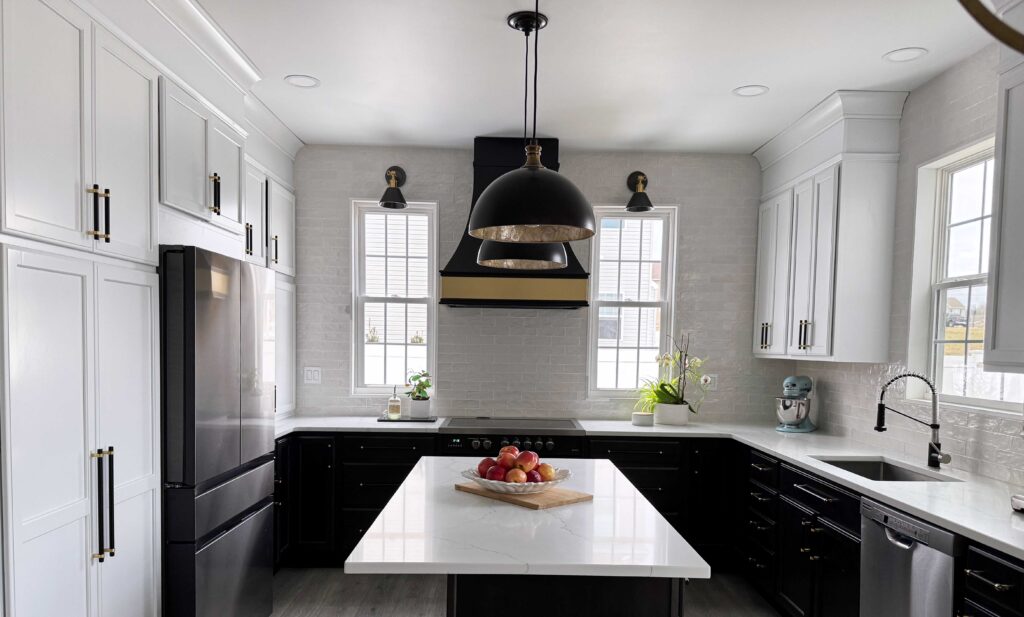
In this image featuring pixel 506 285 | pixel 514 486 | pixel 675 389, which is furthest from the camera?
pixel 675 389

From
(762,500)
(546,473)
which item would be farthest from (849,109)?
(546,473)

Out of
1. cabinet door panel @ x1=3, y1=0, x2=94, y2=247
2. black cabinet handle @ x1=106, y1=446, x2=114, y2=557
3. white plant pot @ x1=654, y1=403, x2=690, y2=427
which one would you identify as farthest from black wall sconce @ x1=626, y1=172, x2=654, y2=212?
black cabinet handle @ x1=106, y1=446, x2=114, y2=557

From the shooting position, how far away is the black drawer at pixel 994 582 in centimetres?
180

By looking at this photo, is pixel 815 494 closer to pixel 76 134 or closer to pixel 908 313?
pixel 908 313

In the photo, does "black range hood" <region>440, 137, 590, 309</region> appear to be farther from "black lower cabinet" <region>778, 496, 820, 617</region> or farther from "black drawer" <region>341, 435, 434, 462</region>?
"black lower cabinet" <region>778, 496, 820, 617</region>

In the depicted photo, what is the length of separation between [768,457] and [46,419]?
3375 mm

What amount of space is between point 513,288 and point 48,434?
2.70 meters

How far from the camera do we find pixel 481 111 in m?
3.71

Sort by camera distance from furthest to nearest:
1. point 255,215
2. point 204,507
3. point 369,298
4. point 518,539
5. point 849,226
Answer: point 369,298, point 255,215, point 849,226, point 204,507, point 518,539

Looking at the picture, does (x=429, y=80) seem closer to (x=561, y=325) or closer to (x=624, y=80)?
(x=624, y=80)

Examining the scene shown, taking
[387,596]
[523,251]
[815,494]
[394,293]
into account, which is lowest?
[387,596]

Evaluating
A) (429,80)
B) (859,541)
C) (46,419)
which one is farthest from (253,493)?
(859,541)

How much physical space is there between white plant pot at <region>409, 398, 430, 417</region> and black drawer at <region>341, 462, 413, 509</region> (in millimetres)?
413

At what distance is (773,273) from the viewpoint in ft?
13.9
